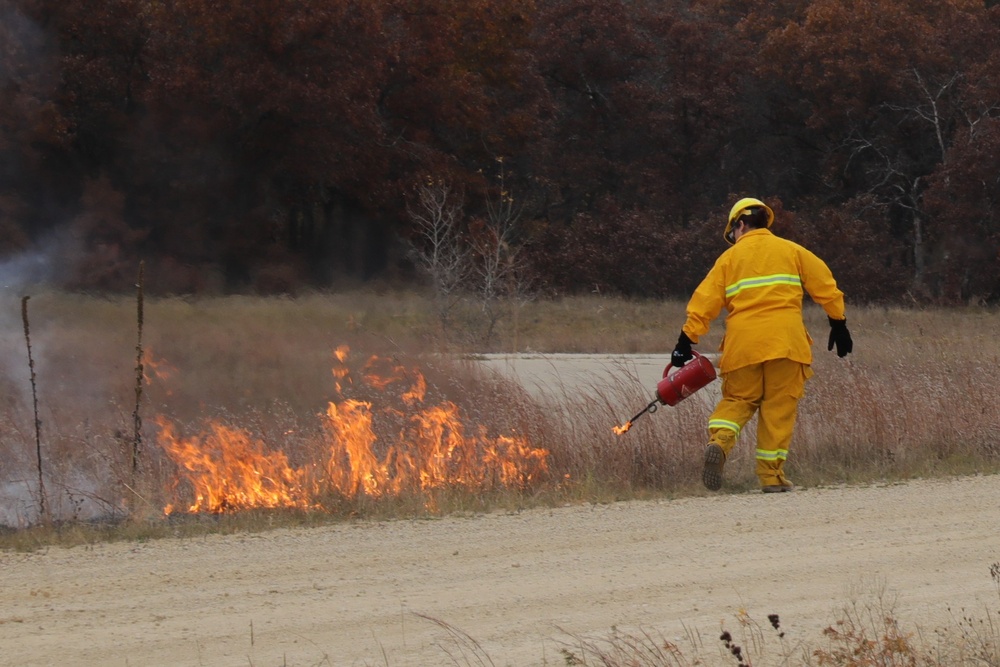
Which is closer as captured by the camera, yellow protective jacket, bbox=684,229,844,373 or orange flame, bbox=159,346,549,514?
yellow protective jacket, bbox=684,229,844,373

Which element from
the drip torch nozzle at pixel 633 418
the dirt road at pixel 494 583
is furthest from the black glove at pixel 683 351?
the dirt road at pixel 494 583

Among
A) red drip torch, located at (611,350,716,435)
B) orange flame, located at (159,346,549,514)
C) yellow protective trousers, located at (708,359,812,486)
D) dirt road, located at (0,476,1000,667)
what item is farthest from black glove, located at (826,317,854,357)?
orange flame, located at (159,346,549,514)

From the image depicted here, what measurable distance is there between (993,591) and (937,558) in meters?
Result: 0.59

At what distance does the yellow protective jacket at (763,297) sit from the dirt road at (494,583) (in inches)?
38.8

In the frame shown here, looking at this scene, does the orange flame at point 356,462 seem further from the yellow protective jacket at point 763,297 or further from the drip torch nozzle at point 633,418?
the yellow protective jacket at point 763,297

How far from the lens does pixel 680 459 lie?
30.0ft

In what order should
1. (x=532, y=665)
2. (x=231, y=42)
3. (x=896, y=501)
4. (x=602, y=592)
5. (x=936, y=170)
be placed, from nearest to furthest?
(x=532, y=665), (x=602, y=592), (x=896, y=501), (x=231, y=42), (x=936, y=170)

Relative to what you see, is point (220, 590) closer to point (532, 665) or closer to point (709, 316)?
point (532, 665)

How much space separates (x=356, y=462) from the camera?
29.0ft

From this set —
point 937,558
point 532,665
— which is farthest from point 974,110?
point 532,665

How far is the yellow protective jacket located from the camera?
8266 millimetres

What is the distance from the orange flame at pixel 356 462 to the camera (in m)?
8.40

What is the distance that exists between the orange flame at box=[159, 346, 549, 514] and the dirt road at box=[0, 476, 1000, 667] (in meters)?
0.96

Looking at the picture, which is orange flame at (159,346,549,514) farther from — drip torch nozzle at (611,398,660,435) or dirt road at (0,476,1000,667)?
dirt road at (0,476,1000,667)
